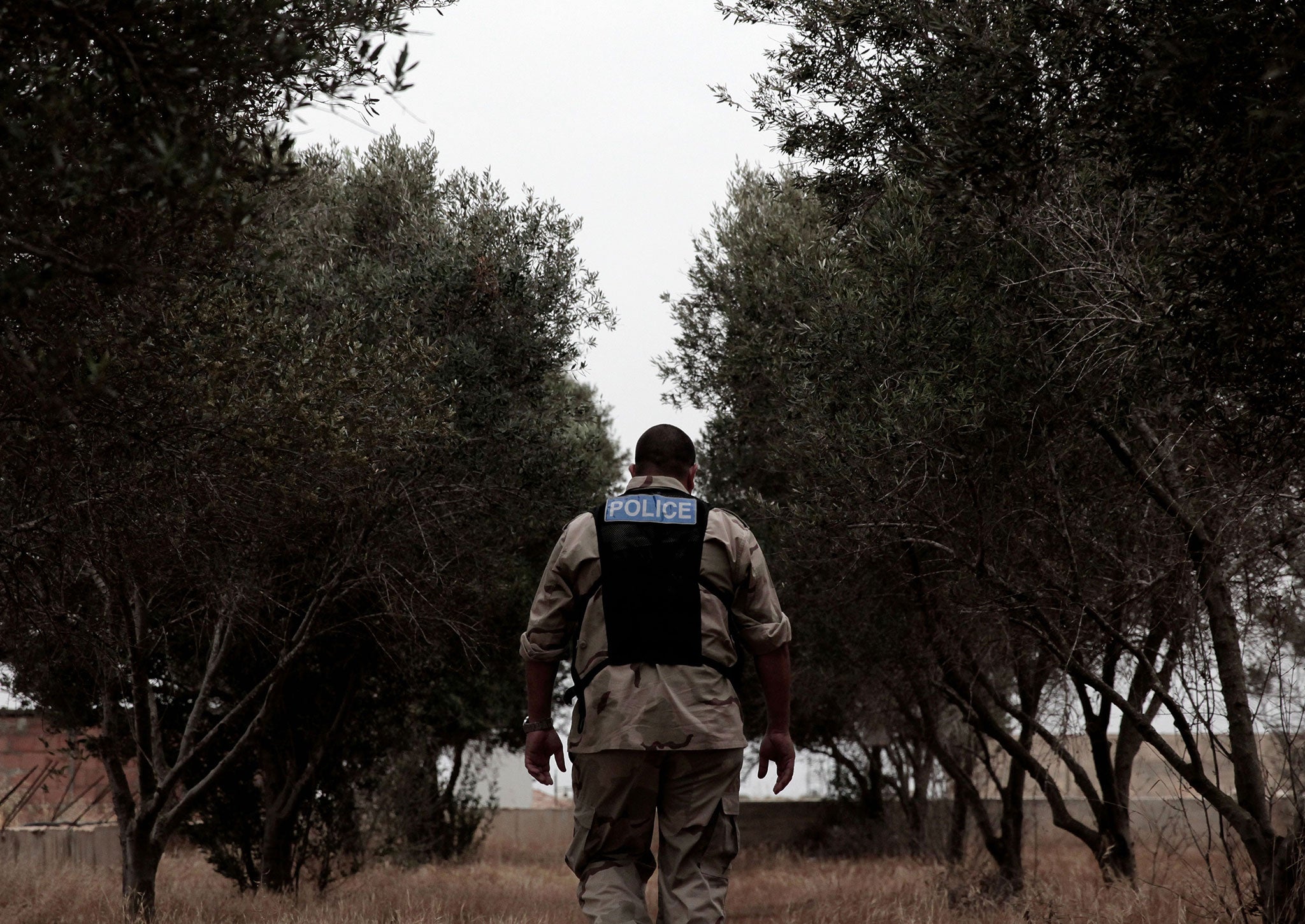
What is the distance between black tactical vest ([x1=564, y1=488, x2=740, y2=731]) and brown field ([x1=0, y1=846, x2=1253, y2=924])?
399 cm

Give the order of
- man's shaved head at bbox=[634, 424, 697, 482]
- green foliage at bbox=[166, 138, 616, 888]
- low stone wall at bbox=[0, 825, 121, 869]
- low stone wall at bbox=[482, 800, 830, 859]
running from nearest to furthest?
man's shaved head at bbox=[634, 424, 697, 482], green foliage at bbox=[166, 138, 616, 888], low stone wall at bbox=[0, 825, 121, 869], low stone wall at bbox=[482, 800, 830, 859]

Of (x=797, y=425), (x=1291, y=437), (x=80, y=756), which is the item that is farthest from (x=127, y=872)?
(x=1291, y=437)

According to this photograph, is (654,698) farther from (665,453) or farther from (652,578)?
(665,453)

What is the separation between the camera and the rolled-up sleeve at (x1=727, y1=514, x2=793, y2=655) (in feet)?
16.2

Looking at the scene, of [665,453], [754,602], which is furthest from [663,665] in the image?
[665,453]

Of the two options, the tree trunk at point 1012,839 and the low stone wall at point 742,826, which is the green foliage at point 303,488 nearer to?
the tree trunk at point 1012,839

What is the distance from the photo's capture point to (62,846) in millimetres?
18203

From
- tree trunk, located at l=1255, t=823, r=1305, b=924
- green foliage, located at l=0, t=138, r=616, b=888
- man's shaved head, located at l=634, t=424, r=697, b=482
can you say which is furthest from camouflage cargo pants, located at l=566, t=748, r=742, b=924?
tree trunk, located at l=1255, t=823, r=1305, b=924

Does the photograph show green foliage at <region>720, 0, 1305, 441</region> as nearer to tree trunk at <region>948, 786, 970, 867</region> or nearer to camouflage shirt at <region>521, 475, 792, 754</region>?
camouflage shirt at <region>521, 475, 792, 754</region>

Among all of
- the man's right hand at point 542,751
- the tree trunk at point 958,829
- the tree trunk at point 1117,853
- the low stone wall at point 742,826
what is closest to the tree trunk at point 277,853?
the tree trunk at point 1117,853

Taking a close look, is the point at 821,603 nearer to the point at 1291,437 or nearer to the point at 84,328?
the point at 1291,437

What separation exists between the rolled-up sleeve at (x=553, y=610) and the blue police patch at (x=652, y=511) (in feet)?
0.47

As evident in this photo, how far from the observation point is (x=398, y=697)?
1471 cm

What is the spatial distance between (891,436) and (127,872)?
7.34 meters
